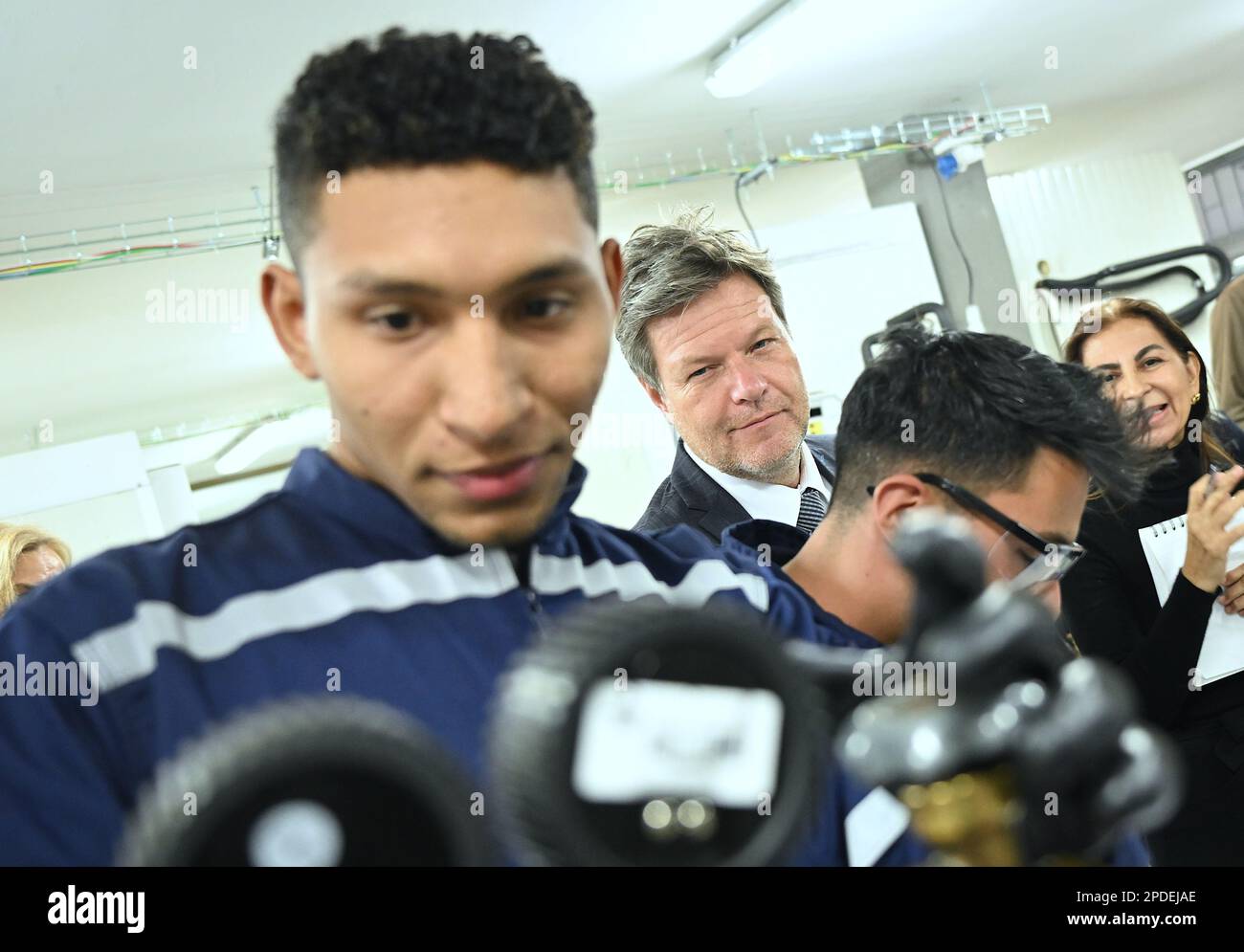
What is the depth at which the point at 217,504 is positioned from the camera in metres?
8.55

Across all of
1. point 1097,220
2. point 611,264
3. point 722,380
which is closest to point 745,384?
point 722,380

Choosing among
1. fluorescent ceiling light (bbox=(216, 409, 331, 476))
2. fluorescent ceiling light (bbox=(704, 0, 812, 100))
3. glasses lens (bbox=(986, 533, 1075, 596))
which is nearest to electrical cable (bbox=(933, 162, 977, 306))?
fluorescent ceiling light (bbox=(704, 0, 812, 100))

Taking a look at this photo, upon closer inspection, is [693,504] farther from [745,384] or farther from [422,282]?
[422,282]

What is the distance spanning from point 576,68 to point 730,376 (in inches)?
103

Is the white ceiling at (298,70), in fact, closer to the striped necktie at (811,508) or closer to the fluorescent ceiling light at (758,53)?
the fluorescent ceiling light at (758,53)

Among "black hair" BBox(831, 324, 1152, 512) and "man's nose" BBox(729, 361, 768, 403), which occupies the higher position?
"man's nose" BBox(729, 361, 768, 403)

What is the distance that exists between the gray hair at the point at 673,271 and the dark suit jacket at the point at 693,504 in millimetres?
168

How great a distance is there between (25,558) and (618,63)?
249 centimetres

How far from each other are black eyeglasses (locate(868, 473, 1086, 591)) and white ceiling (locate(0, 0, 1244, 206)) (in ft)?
7.71

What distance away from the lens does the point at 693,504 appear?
155cm

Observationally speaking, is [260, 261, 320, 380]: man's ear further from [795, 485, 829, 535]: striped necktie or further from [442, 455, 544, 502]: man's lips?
[795, 485, 829, 535]: striped necktie

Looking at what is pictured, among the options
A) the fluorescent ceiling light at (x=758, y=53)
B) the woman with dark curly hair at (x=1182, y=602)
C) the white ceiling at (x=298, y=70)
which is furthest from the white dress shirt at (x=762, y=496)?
the fluorescent ceiling light at (x=758, y=53)

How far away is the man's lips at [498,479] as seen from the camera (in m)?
0.47

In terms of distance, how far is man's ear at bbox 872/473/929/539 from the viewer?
760 mm
